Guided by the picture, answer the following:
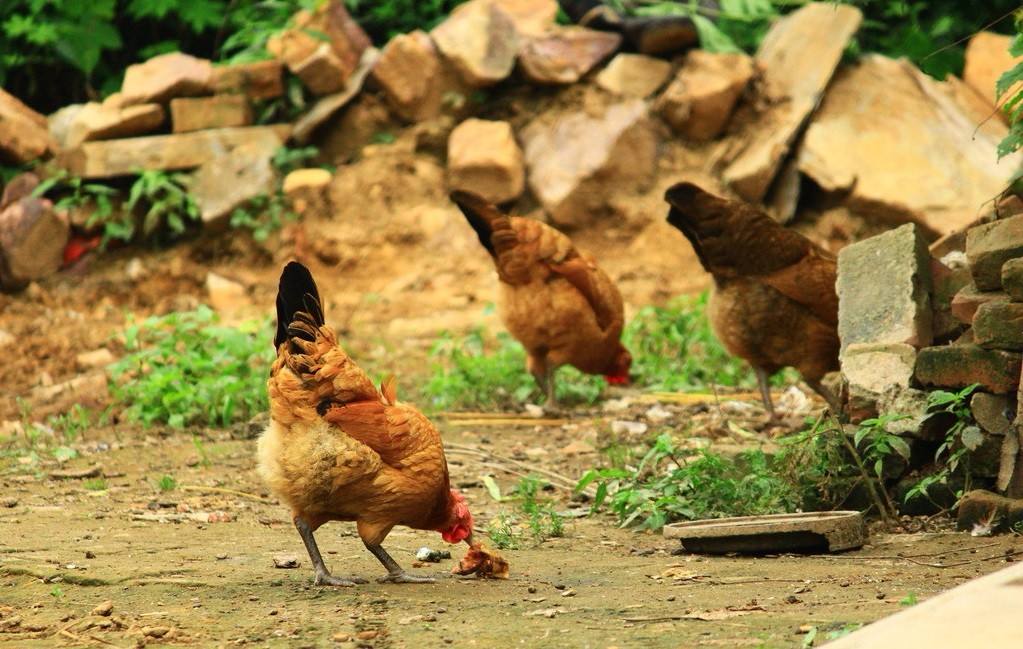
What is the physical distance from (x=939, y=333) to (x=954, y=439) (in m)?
0.71

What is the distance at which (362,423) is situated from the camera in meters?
4.29

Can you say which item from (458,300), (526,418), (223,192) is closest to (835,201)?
(458,300)

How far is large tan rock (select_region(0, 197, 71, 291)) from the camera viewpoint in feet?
34.0

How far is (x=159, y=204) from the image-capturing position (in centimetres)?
1048

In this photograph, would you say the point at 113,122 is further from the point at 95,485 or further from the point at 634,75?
the point at 95,485

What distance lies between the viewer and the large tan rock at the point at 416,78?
11.0m

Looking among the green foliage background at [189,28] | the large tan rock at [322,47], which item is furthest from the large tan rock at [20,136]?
the large tan rock at [322,47]

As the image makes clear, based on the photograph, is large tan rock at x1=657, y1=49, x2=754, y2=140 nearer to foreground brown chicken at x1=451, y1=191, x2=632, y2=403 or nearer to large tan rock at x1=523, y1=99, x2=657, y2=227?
large tan rock at x1=523, y1=99, x2=657, y2=227

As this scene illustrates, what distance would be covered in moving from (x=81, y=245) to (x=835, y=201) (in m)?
6.54

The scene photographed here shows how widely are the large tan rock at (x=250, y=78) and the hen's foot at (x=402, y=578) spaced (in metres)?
7.41

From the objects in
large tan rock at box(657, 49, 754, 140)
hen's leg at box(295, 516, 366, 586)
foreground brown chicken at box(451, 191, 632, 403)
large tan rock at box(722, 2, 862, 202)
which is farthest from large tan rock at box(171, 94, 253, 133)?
hen's leg at box(295, 516, 366, 586)

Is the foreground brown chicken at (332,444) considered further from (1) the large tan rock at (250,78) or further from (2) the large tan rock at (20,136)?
(2) the large tan rock at (20,136)

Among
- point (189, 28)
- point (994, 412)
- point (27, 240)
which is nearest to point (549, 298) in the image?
point (994, 412)

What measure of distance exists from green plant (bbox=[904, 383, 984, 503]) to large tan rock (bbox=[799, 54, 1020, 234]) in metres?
5.40
